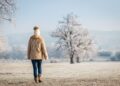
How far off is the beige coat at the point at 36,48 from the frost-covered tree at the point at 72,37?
215 feet

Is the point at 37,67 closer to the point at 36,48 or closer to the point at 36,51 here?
the point at 36,51

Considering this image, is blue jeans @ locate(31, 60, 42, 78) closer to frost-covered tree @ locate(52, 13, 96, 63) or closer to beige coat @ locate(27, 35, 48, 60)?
beige coat @ locate(27, 35, 48, 60)

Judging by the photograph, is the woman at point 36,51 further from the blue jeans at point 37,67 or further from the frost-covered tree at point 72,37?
the frost-covered tree at point 72,37

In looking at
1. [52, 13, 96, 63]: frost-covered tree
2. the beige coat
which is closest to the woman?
the beige coat

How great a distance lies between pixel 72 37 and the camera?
286ft

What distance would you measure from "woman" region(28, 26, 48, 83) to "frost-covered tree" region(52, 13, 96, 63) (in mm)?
65662

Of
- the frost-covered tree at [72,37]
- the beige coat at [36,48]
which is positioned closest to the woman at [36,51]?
the beige coat at [36,48]

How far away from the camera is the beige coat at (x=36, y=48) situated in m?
19.0

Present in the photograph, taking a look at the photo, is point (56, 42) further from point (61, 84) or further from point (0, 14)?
point (61, 84)

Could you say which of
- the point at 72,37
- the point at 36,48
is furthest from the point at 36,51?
the point at 72,37

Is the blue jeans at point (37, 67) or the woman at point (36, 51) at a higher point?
the woman at point (36, 51)

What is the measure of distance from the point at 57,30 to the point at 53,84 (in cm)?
6657

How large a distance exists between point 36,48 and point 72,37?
68241 mm

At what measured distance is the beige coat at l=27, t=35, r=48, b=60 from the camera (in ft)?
62.5
